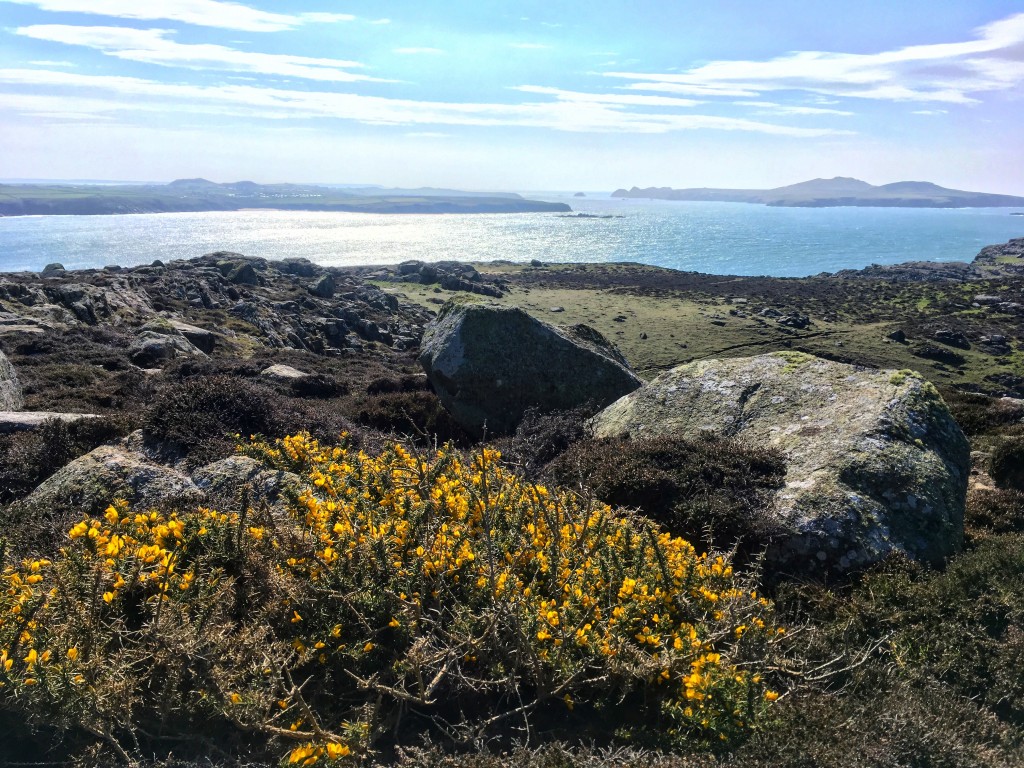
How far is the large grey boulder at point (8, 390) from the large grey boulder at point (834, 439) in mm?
12131

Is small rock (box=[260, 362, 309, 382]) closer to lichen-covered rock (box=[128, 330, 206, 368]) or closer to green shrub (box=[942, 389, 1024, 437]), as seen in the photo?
lichen-covered rock (box=[128, 330, 206, 368])

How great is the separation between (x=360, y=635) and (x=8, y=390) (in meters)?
13.4

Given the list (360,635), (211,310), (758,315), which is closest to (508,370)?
(360,635)

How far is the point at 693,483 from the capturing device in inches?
Result: 305

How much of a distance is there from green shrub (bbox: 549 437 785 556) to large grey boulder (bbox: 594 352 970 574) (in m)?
0.26

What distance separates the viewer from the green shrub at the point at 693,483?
700cm

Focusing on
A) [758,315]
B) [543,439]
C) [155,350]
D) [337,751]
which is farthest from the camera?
[758,315]

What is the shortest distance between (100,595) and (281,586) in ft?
3.86

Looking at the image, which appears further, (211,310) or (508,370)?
(211,310)

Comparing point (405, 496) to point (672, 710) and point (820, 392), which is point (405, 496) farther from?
point (820, 392)

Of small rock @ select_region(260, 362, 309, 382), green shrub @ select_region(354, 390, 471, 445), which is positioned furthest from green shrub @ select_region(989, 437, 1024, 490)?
small rock @ select_region(260, 362, 309, 382)

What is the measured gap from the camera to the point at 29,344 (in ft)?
82.3

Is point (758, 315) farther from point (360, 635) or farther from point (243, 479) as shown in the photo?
point (360, 635)

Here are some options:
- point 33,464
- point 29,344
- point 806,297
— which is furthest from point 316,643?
point 806,297
